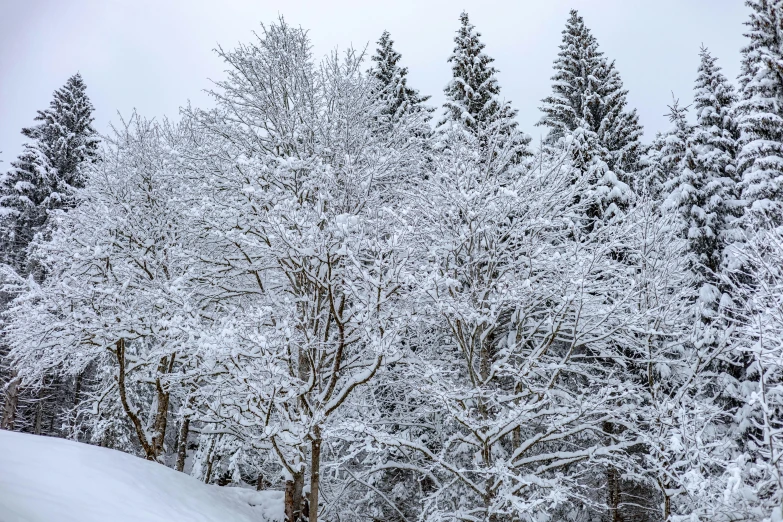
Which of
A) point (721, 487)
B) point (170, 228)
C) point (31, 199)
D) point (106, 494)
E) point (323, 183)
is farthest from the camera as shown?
point (31, 199)

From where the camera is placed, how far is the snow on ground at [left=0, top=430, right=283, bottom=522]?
3299 mm

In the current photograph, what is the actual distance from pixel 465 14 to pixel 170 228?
11.3m

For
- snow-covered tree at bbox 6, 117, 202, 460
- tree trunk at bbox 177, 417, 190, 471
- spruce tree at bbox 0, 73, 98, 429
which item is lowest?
tree trunk at bbox 177, 417, 190, 471

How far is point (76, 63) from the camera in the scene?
21.6 metres

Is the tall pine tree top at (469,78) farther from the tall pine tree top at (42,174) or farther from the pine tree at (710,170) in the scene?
the tall pine tree top at (42,174)

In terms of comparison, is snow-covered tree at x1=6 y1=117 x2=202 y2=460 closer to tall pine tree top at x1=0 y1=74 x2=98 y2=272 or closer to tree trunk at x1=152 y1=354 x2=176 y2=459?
tree trunk at x1=152 y1=354 x2=176 y2=459

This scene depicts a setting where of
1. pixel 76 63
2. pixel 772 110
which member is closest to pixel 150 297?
pixel 772 110

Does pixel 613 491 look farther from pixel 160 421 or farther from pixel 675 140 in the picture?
pixel 675 140

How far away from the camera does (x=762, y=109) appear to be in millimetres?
12930

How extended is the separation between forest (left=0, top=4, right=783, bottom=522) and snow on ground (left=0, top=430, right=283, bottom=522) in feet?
3.82

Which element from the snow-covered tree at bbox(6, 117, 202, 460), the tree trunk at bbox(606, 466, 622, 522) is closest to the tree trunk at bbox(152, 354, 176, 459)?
the snow-covered tree at bbox(6, 117, 202, 460)

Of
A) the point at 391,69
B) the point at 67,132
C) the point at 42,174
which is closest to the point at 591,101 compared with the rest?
the point at 391,69

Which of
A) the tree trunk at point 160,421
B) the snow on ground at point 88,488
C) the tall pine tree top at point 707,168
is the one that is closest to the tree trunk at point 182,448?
the tree trunk at point 160,421

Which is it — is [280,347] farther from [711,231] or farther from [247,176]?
[711,231]
